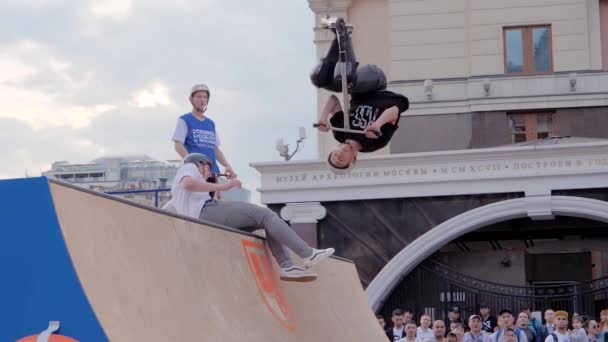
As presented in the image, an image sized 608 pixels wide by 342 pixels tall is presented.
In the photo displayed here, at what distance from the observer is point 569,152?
20438mm

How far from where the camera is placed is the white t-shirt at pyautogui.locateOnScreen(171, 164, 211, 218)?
313 inches

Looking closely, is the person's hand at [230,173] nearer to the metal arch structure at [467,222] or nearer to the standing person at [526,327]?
the standing person at [526,327]

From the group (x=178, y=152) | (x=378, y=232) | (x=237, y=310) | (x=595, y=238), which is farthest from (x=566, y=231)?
(x=237, y=310)

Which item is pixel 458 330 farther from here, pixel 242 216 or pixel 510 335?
pixel 242 216

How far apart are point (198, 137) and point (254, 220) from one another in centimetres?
161

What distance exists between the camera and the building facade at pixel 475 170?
2052cm

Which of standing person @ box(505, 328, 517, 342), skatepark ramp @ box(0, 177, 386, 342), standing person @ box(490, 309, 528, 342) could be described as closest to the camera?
skatepark ramp @ box(0, 177, 386, 342)

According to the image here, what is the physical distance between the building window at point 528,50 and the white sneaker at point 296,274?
60.9 feet

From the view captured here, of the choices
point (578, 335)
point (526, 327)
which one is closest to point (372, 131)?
point (526, 327)

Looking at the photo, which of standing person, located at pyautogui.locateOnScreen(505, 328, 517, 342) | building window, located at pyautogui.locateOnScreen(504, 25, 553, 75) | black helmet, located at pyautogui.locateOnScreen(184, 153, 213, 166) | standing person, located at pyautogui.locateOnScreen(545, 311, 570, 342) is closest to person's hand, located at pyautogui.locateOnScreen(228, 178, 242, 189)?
black helmet, located at pyautogui.locateOnScreen(184, 153, 213, 166)

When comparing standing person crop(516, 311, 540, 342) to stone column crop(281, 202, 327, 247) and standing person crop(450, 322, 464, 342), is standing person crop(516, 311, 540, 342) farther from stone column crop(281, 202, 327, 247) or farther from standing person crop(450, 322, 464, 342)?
stone column crop(281, 202, 327, 247)

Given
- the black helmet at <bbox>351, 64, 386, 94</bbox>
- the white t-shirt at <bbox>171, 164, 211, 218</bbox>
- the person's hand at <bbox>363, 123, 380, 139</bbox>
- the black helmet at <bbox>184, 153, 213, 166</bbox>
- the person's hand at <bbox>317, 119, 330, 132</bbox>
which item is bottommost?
the white t-shirt at <bbox>171, 164, 211, 218</bbox>

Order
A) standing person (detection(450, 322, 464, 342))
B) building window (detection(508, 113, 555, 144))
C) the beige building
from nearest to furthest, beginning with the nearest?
standing person (detection(450, 322, 464, 342)) < the beige building < building window (detection(508, 113, 555, 144))

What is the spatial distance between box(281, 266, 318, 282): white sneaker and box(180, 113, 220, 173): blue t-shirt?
5.52 feet
